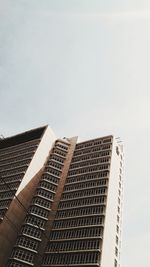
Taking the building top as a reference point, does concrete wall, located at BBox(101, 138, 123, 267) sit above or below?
below

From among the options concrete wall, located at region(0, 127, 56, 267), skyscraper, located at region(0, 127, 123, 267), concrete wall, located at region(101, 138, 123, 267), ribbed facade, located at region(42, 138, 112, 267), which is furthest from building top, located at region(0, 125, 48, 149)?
concrete wall, located at region(101, 138, 123, 267)

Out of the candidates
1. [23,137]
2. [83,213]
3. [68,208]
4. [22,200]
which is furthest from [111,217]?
[23,137]

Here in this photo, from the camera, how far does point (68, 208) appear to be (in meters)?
64.1

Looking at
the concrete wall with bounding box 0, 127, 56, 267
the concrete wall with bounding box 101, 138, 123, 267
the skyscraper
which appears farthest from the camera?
the concrete wall with bounding box 0, 127, 56, 267

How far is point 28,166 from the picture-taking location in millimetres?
71688

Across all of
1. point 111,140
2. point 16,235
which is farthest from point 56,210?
point 111,140

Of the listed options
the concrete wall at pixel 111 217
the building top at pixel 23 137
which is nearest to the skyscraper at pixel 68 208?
the concrete wall at pixel 111 217

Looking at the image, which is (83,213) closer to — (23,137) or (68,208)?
(68,208)

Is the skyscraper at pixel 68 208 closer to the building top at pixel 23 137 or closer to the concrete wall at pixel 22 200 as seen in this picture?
the concrete wall at pixel 22 200

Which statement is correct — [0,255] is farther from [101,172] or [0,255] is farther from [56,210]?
[101,172]

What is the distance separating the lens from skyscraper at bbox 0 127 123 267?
55.0 m

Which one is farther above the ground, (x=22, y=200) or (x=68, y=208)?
Result: (x=22, y=200)

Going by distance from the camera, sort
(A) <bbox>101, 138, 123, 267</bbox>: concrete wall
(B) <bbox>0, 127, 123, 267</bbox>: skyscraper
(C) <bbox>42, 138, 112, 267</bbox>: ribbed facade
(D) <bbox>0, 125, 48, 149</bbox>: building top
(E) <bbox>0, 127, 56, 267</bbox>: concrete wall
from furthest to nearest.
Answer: (D) <bbox>0, 125, 48, 149</bbox>: building top, (E) <bbox>0, 127, 56, 267</bbox>: concrete wall, (B) <bbox>0, 127, 123, 267</bbox>: skyscraper, (A) <bbox>101, 138, 123, 267</bbox>: concrete wall, (C) <bbox>42, 138, 112, 267</bbox>: ribbed facade

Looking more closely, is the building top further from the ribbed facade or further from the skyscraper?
the ribbed facade
